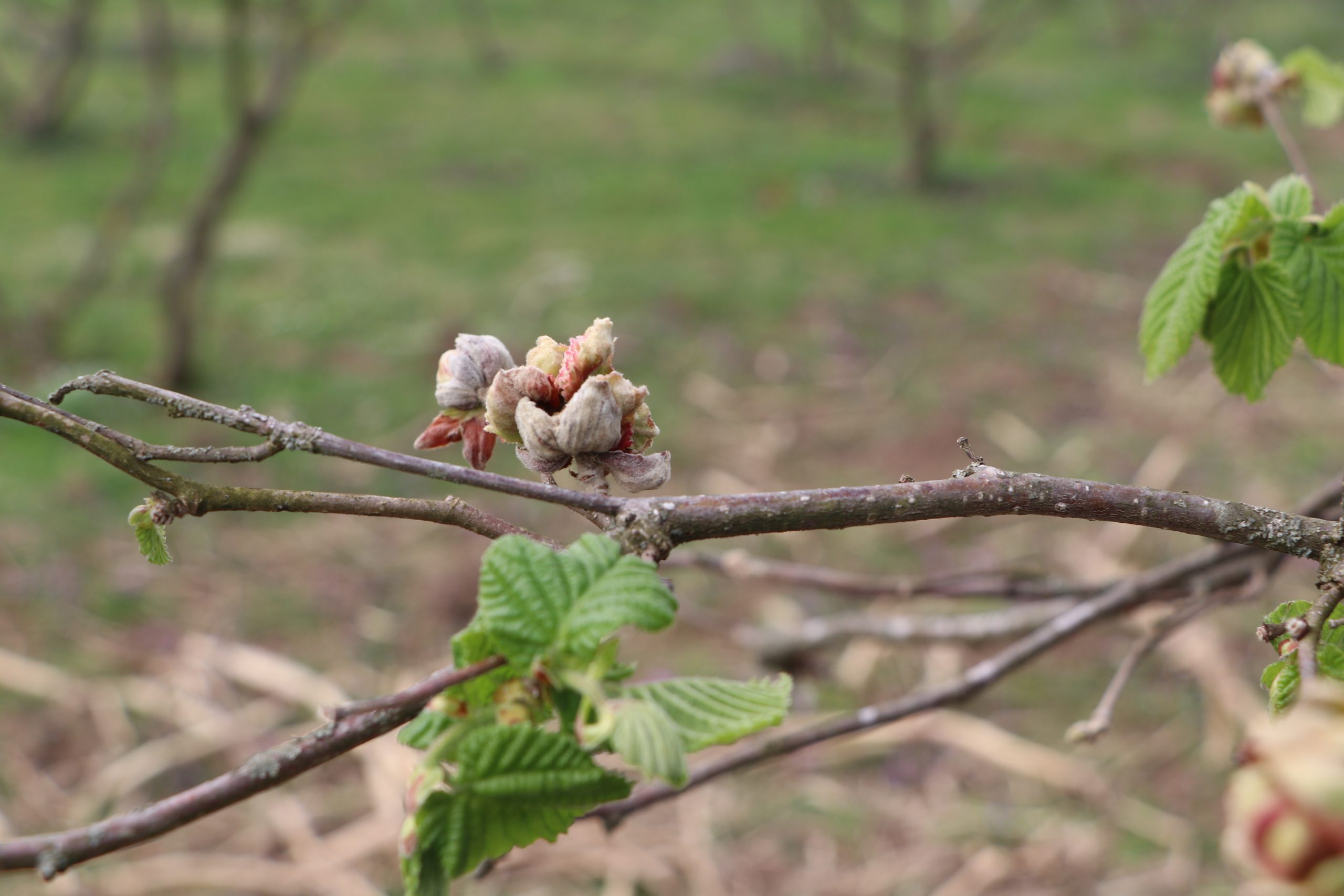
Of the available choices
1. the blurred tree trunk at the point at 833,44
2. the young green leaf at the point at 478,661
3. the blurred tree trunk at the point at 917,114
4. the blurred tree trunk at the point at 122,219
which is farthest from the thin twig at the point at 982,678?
the blurred tree trunk at the point at 833,44

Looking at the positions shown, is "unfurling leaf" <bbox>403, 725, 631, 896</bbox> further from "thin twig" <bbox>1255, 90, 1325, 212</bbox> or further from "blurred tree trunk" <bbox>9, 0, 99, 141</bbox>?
"blurred tree trunk" <bbox>9, 0, 99, 141</bbox>

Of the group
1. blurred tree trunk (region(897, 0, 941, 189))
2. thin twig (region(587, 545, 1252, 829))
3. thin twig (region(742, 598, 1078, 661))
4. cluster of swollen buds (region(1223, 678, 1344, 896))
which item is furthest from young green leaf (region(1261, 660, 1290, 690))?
blurred tree trunk (region(897, 0, 941, 189))

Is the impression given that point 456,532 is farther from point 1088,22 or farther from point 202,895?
point 1088,22

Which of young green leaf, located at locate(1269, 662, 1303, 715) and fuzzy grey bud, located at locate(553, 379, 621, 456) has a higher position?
fuzzy grey bud, located at locate(553, 379, 621, 456)

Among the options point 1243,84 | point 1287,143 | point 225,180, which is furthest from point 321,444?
point 225,180

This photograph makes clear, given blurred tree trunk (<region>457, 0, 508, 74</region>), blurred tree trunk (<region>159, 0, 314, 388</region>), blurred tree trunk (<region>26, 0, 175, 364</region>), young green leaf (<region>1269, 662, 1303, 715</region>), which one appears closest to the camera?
young green leaf (<region>1269, 662, 1303, 715</region>)

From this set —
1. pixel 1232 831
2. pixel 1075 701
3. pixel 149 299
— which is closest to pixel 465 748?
pixel 1232 831
